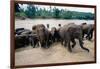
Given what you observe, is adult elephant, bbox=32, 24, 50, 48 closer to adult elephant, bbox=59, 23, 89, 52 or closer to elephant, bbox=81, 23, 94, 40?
adult elephant, bbox=59, 23, 89, 52

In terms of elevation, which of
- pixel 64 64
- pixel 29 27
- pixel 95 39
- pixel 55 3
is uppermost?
pixel 55 3

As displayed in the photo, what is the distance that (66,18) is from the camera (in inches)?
80.4

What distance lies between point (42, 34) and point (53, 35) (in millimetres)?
133

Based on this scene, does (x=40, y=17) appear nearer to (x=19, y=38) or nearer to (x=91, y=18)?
(x=19, y=38)

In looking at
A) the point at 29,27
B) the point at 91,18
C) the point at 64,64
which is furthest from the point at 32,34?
the point at 91,18

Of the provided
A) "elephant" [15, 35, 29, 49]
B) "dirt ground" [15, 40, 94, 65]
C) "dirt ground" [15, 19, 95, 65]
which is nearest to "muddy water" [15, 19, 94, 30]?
"dirt ground" [15, 19, 95, 65]

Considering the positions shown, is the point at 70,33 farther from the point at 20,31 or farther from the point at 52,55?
the point at 20,31

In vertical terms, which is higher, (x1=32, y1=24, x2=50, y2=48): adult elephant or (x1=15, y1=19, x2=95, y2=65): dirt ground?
(x1=32, y1=24, x2=50, y2=48): adult elephant

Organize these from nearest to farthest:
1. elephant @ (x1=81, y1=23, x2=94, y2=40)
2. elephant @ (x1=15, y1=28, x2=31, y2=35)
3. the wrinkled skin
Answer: elephant @ (x1=15, y1=28, x2=31, y2=35)
the wrinkled skin
elephant @ (x1=81, y1=23, x2=94, y2=40)

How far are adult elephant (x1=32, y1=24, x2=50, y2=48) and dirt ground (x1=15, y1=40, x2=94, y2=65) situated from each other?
0.22 ft

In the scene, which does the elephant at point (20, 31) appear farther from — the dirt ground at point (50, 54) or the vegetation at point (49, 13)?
the vegetation at point (49, 13)

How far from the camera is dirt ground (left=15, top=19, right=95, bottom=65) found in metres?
1.86

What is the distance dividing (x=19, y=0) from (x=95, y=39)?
104cm
